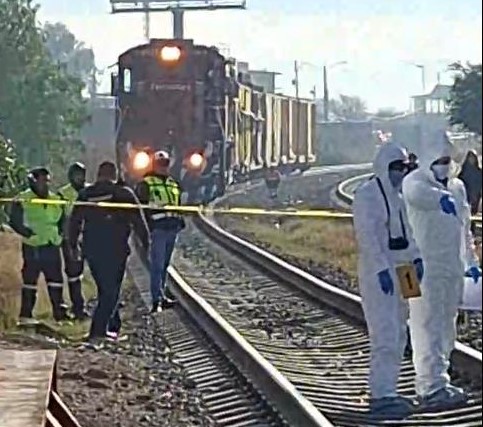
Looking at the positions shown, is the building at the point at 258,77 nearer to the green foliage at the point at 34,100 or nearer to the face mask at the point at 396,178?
the face mask at the point at 396,178

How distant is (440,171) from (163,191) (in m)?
1.78

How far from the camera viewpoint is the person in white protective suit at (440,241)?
4105mm

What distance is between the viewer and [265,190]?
5.56 m

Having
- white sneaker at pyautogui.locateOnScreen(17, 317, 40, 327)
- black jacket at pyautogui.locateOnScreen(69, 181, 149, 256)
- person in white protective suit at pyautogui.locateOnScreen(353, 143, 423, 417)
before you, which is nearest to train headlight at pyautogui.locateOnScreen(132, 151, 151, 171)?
black jacket at pyautogui.locateOnScreen(69, 181, 149, 256)

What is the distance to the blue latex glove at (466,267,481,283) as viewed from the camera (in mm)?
3893

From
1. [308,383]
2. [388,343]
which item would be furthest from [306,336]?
[388,343]

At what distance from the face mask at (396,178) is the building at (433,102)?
0.66 ft

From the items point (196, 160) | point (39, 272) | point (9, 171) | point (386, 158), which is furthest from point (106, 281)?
point (386, 158)

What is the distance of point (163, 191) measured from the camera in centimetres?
572

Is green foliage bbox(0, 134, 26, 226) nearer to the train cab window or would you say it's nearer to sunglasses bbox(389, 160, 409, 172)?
the train cab window

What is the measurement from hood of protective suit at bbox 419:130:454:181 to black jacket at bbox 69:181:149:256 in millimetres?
1935

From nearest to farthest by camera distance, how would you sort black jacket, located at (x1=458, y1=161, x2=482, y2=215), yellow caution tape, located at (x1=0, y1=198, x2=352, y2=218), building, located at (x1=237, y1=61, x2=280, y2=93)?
black jacket, located at (x1=458, y1=161, x2=482, y2=215)
building, located at (x1=237, y1=61, x2=280, y2=93)
yellow caution tape, located at (x1=0, y1=198, x2=352, y2=218)

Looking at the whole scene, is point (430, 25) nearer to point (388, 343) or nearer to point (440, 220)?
point (440, 220)

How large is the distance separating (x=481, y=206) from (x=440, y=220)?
→ 1.24ft
